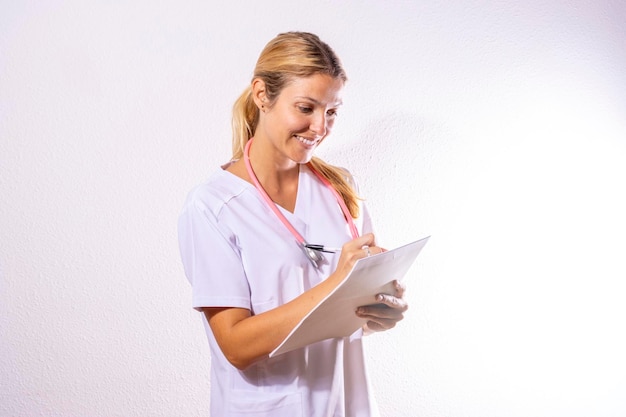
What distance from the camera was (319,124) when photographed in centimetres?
121

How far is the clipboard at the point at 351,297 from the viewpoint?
3.20 feet

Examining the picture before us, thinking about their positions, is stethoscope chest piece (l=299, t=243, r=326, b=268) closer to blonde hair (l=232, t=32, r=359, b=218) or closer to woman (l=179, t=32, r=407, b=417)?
woman (l=179, t=32, r=407, b=417)

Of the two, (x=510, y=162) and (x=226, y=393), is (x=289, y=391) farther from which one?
(x=510, y=162)

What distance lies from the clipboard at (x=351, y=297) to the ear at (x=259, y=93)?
1.29 feet

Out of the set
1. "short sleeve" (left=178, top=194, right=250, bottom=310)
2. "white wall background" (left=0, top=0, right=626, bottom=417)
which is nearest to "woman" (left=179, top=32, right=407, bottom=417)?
"short sleeve" (left=178, top=194, right=250, bottom=310)

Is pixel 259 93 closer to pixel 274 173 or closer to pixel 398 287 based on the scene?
pixel 274 173

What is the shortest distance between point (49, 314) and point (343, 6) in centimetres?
119

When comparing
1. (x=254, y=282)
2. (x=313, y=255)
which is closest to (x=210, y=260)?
(x=254, y=282)

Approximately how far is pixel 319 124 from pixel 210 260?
0.31 m

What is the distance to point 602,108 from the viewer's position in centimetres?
205

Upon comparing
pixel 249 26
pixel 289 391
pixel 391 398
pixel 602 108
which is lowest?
pixel 289 391

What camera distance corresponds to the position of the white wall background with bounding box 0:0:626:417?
1.83 metres

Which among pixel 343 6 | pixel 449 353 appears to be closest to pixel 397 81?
pixel 343 6

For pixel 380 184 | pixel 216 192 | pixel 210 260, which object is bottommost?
Result: pixel 210 260
